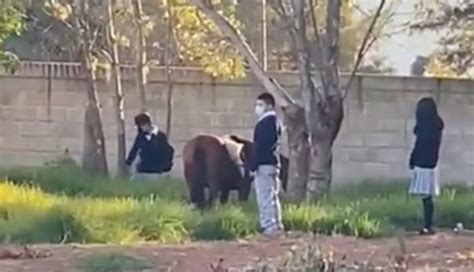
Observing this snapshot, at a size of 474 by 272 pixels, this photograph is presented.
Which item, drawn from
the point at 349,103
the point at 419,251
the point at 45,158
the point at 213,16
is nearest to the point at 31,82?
the point at 45,158

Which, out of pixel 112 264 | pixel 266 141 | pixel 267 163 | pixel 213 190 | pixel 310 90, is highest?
pixel 310 90

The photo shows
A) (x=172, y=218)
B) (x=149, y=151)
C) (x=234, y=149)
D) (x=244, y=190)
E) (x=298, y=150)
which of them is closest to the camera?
(x=172, y=218)

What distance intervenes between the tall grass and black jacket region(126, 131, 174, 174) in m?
1.66

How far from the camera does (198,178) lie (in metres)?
18.6

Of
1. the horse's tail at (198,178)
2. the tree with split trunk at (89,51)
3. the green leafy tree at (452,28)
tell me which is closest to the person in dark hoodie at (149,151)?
the horse's tail at (198,178)

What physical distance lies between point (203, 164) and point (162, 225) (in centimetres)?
424

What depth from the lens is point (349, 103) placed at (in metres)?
23.3

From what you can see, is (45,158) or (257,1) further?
(257,1)

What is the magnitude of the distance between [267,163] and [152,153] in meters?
5.86

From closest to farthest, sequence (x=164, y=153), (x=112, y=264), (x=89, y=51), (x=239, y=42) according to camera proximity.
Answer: (x=112, y=264) → (x=239, y=42) → (x=164, y=153) → (x=89, y=51)

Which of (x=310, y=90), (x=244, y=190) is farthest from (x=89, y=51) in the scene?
(x=310, y=90)

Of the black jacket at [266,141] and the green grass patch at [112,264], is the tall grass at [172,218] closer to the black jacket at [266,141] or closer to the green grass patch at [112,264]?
the black jacket at [266,141]

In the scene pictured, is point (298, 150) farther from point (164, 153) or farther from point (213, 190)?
point (164, 153)

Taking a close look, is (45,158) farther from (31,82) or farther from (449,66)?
(449,66)
